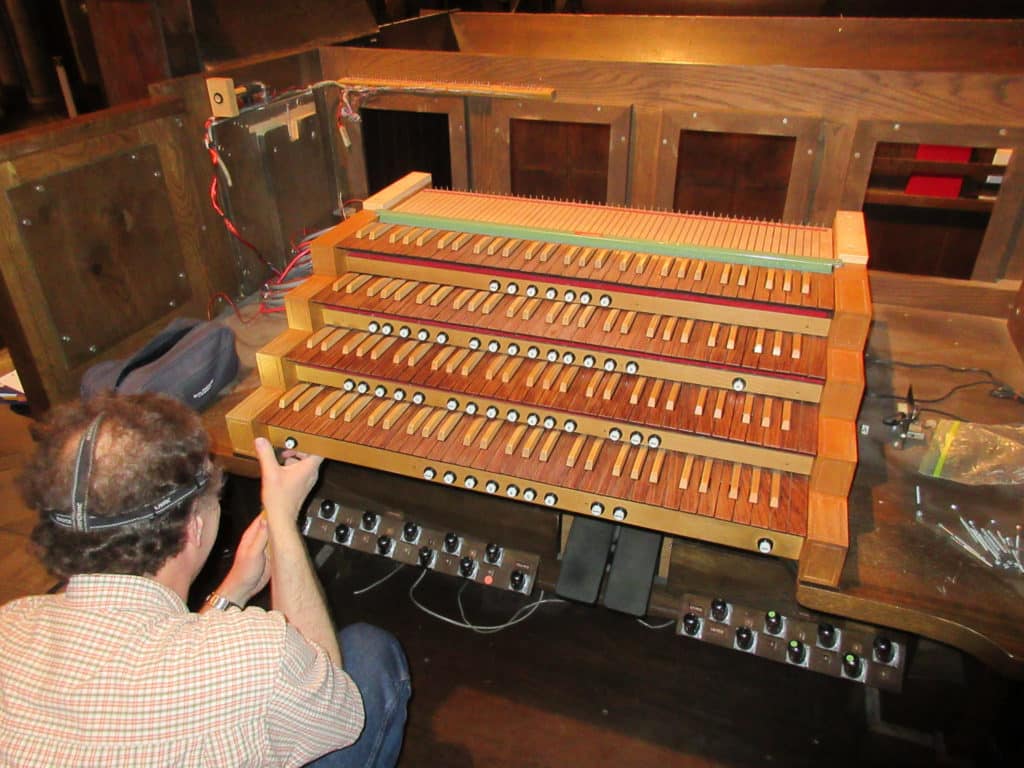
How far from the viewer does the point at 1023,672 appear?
1.59 meters

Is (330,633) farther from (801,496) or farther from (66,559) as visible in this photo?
(801,496)

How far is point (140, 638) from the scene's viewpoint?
129 centimetres

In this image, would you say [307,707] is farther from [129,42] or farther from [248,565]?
[129,42]

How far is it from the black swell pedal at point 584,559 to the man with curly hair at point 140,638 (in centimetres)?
81

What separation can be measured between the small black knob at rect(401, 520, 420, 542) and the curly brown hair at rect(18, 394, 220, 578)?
3.70 ft

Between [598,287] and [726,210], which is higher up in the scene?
[598,287]

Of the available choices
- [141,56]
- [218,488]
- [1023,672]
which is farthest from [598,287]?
[141,56]

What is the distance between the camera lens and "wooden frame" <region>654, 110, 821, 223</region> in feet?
9.21

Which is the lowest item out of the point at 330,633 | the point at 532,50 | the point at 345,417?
the point at 330,633

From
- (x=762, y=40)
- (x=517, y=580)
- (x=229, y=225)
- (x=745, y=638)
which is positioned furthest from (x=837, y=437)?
(x=762, y=40)

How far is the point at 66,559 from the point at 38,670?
20 cm

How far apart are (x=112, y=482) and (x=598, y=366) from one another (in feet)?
4.17

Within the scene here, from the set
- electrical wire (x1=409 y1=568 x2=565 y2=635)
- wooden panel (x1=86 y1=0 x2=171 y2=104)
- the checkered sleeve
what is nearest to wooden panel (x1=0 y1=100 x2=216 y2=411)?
A: wooden panel (x1=86 y1=0 x2=171 y2=104)

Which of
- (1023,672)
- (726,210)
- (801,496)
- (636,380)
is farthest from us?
(726,210)
